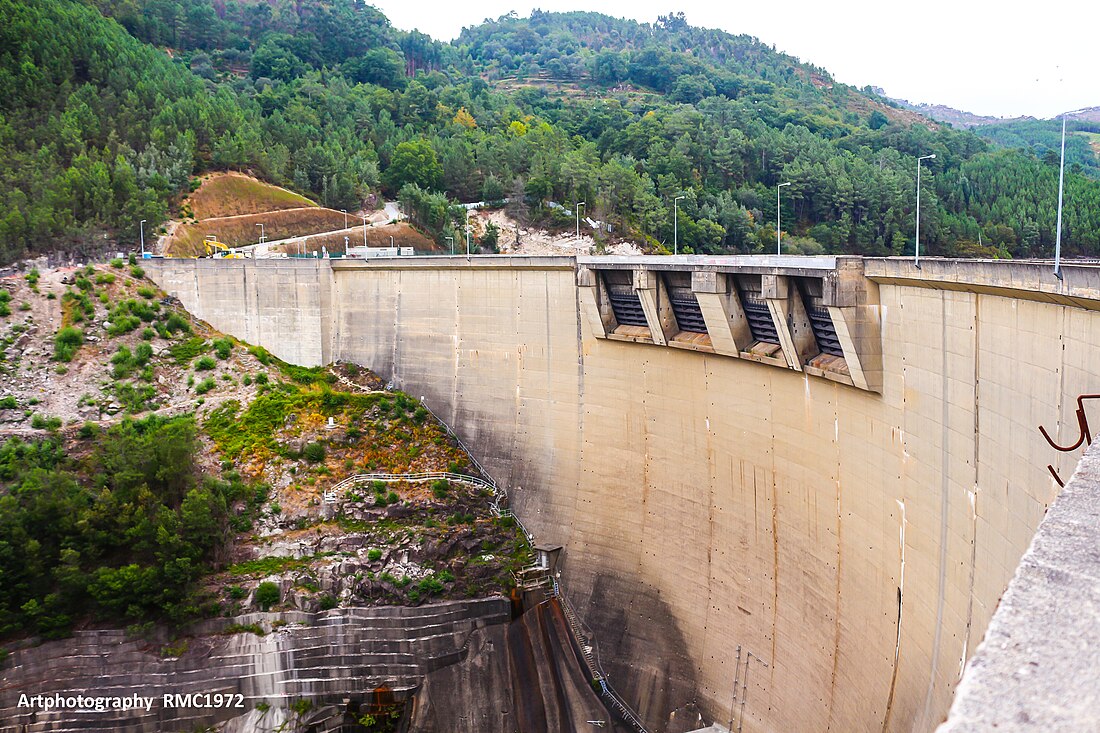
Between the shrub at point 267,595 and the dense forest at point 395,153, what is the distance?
21.9 meters

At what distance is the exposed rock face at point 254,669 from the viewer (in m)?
22.9

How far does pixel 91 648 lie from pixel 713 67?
445 feet

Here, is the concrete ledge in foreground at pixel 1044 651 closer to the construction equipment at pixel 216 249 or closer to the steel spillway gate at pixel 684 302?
the steel spillway gate at pixel 684 302

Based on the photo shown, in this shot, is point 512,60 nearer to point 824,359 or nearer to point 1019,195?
point 1019,195

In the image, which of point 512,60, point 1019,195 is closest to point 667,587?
point 1019,195

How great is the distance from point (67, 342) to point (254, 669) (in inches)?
581

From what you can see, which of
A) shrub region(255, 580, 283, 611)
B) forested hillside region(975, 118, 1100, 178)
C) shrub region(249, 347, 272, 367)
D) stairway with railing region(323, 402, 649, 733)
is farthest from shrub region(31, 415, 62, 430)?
forested hillside region(975, 118, 1100, 178)

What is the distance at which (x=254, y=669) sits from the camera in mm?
23625

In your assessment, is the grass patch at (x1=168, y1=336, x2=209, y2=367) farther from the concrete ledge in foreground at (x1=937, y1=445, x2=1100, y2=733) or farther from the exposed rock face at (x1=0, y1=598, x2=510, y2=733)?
the concrete ledge in foreground at (x1=937, y1=445, x2=1100, y2=733)

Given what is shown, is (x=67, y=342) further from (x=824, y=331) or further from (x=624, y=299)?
(x=824, y=331)

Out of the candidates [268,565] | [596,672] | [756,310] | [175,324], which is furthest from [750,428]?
[175,324]

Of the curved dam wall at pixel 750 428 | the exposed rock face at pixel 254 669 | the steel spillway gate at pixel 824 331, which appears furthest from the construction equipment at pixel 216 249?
the steel spillway gate at pixel 824 331

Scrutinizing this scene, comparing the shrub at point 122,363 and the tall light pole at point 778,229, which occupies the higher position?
the tall light pole at point 778,229

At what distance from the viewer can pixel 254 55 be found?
8644 cm
